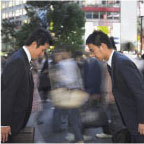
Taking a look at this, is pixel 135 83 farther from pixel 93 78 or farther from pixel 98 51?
pixel 93 78

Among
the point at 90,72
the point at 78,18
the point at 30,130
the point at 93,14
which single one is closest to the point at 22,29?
the point at 78,18

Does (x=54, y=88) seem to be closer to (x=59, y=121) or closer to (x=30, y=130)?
(x=59, y=121)

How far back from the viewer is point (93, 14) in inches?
A: 2255

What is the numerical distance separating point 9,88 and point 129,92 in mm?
744

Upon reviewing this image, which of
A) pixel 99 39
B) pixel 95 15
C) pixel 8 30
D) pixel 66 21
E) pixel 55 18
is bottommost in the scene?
pixel 99 39

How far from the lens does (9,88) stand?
7.29 feet

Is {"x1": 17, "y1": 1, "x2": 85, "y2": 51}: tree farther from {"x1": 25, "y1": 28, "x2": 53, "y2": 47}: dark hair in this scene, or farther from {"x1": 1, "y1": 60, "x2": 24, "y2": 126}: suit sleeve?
{"x1": 1, "y1": 60, "x2": 24, "y2": 126}: suit sleeve

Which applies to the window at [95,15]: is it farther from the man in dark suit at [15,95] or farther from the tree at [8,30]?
the man in dark suit at [15,95]

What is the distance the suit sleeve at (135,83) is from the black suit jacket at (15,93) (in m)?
0.60

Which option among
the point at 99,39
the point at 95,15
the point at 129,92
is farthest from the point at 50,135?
the point at 95,15

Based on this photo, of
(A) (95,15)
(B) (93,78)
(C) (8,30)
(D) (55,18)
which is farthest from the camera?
(A) (95,15)

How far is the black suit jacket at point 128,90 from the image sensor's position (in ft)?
7.64

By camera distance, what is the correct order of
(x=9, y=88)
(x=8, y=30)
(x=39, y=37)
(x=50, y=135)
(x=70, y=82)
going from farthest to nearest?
1. (x=8, y=30)
2. (x=50, y=135)
3. (x=70, y=82)
4. (x=39, y=37)
5. (x=9, y=88)

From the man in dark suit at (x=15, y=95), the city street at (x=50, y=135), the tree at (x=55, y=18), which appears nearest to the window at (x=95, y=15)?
the tree at (x=55, y=18)
